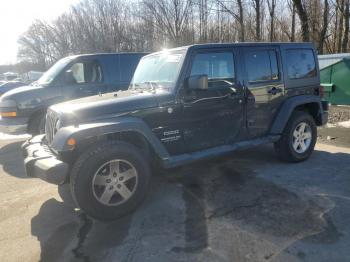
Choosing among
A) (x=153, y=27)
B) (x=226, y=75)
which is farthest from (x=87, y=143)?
(x=153, y=27)

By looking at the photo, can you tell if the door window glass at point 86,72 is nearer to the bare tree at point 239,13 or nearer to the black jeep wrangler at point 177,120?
the black jeep wrangler at point 177,120

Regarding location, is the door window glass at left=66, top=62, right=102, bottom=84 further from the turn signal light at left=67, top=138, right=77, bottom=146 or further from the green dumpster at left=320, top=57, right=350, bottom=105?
the green dumpster at left=320, top=57, right=350, bottom=105

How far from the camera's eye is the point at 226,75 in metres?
4.91

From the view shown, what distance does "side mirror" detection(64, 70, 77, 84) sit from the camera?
788 centimetres

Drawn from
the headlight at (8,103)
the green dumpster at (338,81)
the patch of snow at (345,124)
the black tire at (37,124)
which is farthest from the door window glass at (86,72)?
the green dumpster at (338,81)

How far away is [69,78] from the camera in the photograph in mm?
7922

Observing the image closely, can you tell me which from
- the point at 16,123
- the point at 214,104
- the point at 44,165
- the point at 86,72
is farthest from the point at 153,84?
the point at 16,123

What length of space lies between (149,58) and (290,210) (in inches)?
118

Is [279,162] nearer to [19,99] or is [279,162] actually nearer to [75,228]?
[75,228]

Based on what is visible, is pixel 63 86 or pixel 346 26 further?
pixel 346 26

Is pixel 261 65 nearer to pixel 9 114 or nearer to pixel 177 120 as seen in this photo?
pixel 177 120

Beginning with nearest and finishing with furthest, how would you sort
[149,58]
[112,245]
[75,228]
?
[112,245]
[75,228]
[149,58]

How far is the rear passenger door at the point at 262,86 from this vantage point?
5.14m

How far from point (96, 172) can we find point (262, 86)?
9.46 feet
